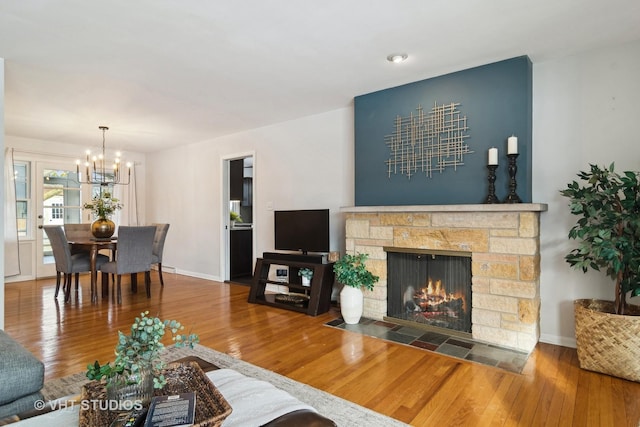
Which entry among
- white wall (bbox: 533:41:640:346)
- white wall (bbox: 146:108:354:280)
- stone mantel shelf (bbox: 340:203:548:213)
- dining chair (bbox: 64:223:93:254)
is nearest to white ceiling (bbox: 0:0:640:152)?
white wall (bbox: 533:41:640:346)

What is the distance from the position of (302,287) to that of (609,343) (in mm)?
2669

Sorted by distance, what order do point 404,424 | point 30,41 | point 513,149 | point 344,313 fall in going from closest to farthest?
1. point 404,424
2. point 30,41
3. point 513,149
4. point 344,313

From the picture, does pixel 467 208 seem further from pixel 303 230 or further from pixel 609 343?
pixel 303 230

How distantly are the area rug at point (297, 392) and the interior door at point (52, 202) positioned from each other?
4707mm

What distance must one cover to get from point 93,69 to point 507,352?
4.14 m

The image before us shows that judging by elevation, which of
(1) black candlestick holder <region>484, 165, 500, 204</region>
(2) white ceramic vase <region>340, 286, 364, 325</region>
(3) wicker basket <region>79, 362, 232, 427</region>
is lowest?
(2) white ceramic vase <region>340, 286, 364, 325</region>

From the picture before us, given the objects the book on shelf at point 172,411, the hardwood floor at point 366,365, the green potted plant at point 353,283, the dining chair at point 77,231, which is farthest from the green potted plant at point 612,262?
the dining chair at point 77,231

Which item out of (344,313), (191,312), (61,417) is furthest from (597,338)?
(191,312)

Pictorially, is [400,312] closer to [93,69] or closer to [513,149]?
[513,149]

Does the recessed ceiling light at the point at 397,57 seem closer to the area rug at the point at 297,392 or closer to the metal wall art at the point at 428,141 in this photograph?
the metal wall art at the point at 428,141

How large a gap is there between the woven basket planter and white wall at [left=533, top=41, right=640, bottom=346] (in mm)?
426

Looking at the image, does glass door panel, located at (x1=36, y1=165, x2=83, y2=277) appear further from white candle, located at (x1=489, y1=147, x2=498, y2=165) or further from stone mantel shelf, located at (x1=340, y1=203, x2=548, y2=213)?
white candle, located at (x1=489, y1=147, x2=498, y2=165)

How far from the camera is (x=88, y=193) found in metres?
6.45

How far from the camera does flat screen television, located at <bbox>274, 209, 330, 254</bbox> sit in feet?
13.0
